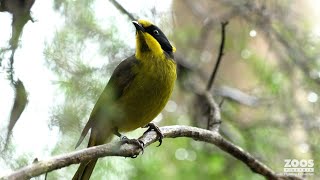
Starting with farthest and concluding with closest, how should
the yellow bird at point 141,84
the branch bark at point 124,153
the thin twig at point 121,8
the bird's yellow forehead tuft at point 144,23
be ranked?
the bird's yellow forehead tuft at point 144,23 < the yellow bird at point 141,84 < the thin twig at point 121,8 < the branch bark at point 124,153

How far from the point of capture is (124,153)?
243 cm

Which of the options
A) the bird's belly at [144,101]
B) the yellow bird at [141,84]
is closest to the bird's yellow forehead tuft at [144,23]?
the yellow bird at [141,84]

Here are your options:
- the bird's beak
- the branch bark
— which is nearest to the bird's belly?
the branch bark

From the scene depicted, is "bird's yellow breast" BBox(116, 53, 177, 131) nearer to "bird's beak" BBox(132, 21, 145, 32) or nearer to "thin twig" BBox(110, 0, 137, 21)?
"bird's beak" BBox(132, 21, 145, 32)

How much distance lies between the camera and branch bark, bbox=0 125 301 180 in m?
A: 1.75

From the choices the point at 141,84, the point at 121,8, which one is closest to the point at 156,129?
the point at 141,84

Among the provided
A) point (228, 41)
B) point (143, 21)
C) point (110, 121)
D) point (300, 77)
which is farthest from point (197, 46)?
point (110, 121)

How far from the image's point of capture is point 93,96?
210 centimetres

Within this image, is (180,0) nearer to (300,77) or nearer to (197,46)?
(197,46)

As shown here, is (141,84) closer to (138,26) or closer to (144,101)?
(144,101)

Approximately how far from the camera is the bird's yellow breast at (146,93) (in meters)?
3.03

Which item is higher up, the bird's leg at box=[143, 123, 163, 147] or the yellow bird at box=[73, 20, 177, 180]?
the yellow bird at box=[73, 20, 177, 180]

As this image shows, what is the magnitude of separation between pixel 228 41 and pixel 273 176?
143 centimetres

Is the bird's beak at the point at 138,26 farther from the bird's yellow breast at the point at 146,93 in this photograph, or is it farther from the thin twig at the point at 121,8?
the bird's yellow breast at the point at 146,93
